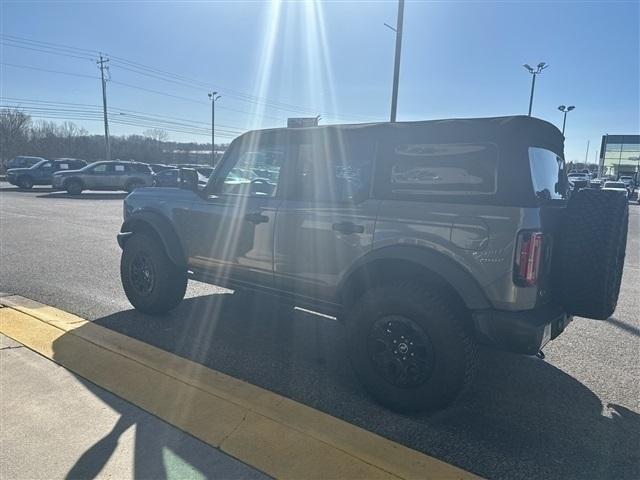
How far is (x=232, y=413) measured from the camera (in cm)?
280

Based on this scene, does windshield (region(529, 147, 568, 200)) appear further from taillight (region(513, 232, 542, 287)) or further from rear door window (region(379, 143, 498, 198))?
taillight (region(513, 232, 542, 287))

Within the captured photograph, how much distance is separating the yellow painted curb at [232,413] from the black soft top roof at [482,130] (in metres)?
1.89

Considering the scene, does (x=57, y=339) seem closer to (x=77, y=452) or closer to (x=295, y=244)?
(x=77, y=452)

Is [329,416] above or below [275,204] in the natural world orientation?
below

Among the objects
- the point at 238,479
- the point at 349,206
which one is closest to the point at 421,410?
the point at 238,479

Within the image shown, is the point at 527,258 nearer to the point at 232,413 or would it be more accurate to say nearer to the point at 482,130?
the point at 482,130

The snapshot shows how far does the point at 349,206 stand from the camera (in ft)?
10.4

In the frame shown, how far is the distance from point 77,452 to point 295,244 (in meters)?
1.90

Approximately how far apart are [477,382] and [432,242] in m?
1.31

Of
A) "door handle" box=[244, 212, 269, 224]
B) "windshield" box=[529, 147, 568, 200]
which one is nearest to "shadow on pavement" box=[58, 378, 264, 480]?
"door handle" box=[244, 212, 269, 224]

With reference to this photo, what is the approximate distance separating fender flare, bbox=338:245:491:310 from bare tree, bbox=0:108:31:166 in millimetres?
66871

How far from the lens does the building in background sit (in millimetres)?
57812

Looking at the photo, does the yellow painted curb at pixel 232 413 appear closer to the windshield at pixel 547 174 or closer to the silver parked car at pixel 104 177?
the windshield at pixel 547 174

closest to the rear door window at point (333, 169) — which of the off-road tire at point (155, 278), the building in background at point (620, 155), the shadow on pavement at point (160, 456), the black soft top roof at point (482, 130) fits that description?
the black soft top roof at point (482, 130)
